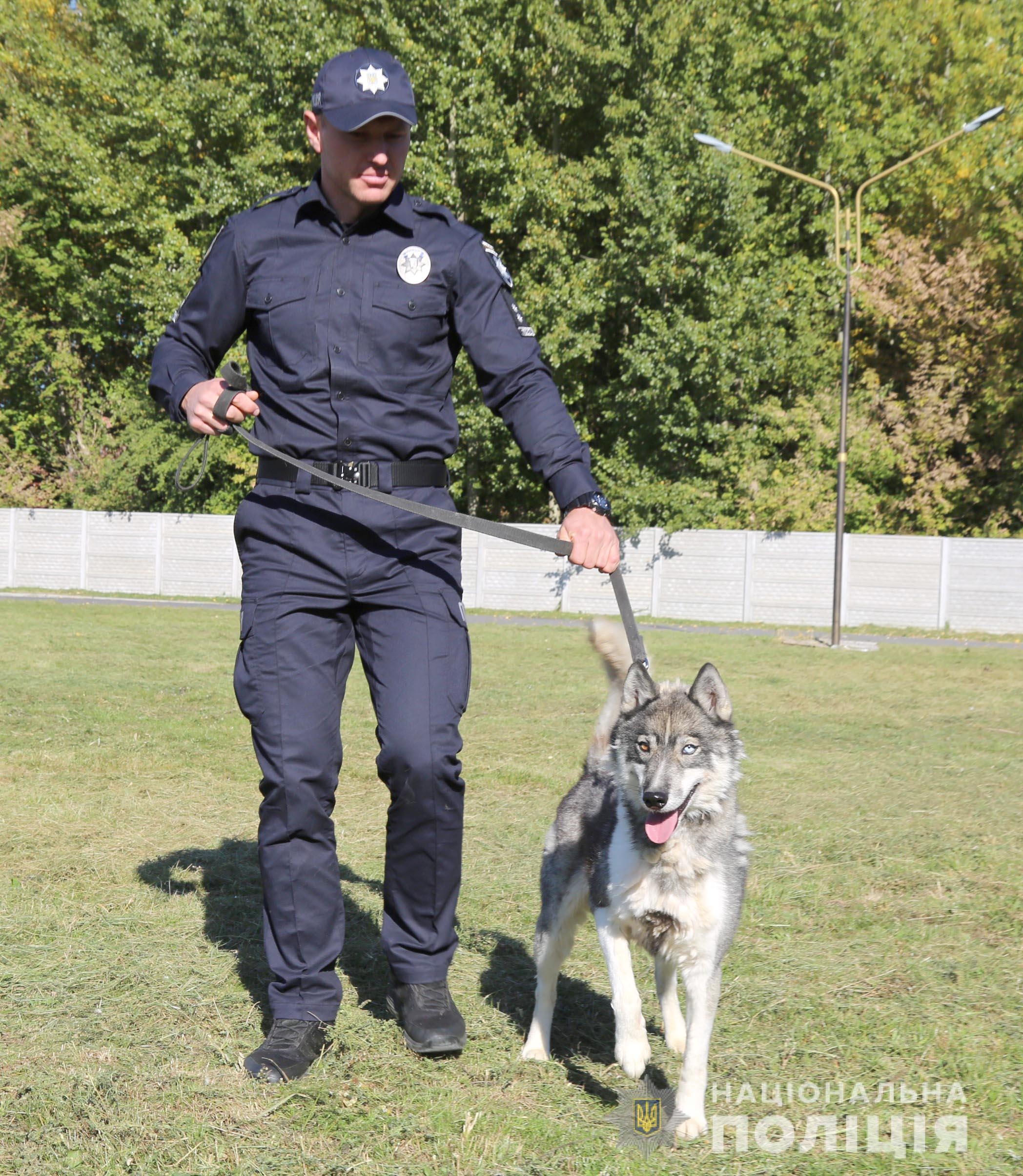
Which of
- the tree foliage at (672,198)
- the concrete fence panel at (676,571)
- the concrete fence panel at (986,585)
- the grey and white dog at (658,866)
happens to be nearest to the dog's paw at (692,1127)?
the grey and white dog at (658,866)

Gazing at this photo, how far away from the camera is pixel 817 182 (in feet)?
71.6

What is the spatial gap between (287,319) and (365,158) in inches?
20.9

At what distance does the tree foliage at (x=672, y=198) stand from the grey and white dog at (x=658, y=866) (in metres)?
25.1

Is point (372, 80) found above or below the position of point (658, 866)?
above

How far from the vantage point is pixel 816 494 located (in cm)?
2911

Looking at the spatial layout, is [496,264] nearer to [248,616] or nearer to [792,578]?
[248,616]

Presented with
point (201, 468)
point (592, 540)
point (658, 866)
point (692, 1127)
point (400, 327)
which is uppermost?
point (400, 327)

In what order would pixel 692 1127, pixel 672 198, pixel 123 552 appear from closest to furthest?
pixel 692 1127 → pixel 672 198 → pixel 123 552

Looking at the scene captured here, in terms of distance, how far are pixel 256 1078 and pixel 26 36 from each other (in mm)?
37031

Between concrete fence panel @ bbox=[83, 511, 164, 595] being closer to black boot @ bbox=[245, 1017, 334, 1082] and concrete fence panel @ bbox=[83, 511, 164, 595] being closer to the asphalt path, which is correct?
the asphalt path

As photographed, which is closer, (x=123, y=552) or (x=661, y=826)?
(x=661, y=826)

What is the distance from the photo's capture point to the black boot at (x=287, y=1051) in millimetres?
3377

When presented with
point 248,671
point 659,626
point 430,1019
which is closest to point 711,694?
point 430,1019

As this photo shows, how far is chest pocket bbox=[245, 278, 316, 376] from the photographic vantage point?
143 inches
